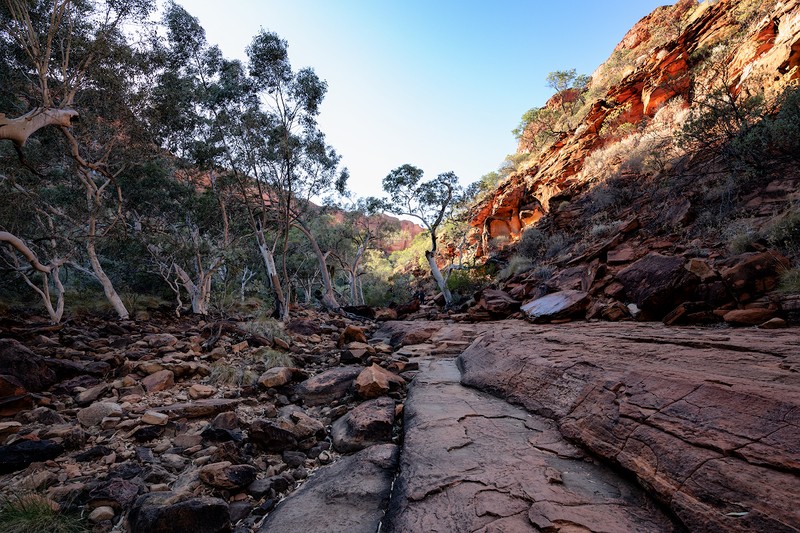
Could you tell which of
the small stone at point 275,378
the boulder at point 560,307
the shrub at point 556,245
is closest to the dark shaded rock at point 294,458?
the small stone at point 275,378

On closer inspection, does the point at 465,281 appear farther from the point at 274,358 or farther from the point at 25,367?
the point at 25,367

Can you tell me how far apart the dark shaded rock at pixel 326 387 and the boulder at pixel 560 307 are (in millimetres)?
4024

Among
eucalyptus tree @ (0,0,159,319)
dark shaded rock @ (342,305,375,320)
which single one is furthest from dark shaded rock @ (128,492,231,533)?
dark shaded rock @ (342,305,375,320)

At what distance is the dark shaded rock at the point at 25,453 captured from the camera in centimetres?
258

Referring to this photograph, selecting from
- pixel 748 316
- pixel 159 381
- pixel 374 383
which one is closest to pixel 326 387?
pixel 374 383

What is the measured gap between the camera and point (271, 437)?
10.2ft

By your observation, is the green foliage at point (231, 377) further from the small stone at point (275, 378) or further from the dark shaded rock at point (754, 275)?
the dark shaded rock at point (754, 275)

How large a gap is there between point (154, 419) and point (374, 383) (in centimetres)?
221

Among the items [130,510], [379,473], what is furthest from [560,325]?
[130,510]

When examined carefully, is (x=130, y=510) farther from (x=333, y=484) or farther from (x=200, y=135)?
(x=200, y=135)

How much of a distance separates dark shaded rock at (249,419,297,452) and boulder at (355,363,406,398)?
1.10 metres

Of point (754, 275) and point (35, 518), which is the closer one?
point (35, 518)

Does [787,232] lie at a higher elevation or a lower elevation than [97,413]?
higher

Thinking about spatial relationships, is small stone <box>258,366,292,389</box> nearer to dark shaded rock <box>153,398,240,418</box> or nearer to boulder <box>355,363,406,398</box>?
dark shaded rock <box>153,398,240,418</box>
